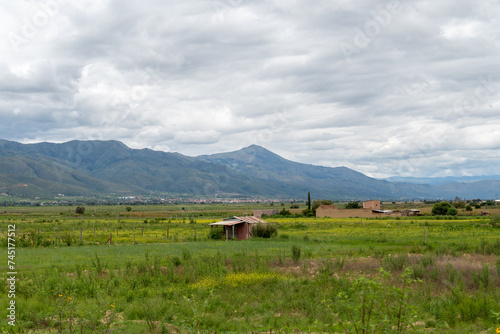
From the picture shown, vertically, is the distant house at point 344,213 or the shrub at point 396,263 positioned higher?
the shrub at point 396,263

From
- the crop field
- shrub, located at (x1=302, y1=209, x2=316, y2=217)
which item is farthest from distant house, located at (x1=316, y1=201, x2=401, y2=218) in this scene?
the crop field

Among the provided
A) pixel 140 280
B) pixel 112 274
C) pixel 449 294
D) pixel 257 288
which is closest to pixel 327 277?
pixel 257 288

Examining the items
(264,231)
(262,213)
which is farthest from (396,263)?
(262,213)

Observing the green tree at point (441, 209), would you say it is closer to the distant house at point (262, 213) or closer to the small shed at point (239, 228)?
the distant house at point (262, 213)

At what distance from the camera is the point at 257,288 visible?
17.0 meters

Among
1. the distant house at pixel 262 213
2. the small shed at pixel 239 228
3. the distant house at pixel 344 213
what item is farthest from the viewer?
the distant house at pixel 344 213

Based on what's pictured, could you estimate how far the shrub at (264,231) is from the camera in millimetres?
43625

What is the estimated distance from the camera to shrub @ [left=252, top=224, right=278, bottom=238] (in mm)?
43625

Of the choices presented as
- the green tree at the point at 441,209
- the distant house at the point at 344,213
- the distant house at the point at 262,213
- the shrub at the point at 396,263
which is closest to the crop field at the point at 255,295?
the shrub at the point at 396,263

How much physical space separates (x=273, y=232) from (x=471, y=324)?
31.7 meters

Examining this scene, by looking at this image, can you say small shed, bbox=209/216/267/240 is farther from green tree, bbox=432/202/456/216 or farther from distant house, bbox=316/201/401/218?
green tree, bbox=432/202/456/216

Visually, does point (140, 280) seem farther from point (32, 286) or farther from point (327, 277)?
point (327, 277)

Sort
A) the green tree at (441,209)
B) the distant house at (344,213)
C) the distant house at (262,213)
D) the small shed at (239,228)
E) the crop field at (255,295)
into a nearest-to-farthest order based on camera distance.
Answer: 1. the crop field at (255,295)
2. the small shed at (239,228)
3. the distant house at (262,213)
4. the distant house at (344,213)
5. the green tree at (441,209)

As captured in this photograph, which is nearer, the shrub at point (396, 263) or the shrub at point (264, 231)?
the shrub at point (396, 263)
